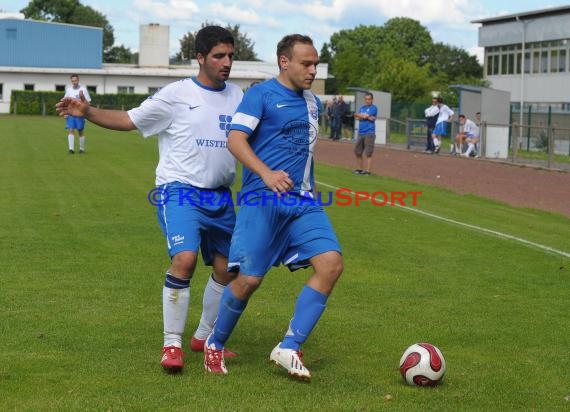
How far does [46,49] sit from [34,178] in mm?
69601

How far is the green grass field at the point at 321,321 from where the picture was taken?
582 cm

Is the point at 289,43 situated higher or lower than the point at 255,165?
higher

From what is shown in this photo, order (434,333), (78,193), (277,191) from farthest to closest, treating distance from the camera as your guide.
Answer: (78,193) → (434,333) → (277,191)

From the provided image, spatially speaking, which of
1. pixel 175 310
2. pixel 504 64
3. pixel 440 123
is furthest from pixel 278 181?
pixel 504 64

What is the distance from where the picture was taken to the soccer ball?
19.9ft

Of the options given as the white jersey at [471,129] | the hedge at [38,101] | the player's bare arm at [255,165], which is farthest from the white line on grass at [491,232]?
the hedge at [38,101]

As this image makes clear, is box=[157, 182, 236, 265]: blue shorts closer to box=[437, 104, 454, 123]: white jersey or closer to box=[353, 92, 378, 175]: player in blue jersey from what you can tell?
box=[353, 92, 378, 175]: player in blue jersey

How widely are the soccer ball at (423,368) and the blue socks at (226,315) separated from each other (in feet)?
3.56

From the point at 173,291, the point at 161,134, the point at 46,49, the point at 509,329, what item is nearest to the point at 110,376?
the point at 173,291

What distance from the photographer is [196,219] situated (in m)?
6.59

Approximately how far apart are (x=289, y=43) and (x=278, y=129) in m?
0.55

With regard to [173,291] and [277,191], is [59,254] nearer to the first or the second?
[173,291]

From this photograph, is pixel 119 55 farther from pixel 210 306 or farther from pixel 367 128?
pixel 210 306

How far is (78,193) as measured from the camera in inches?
722
